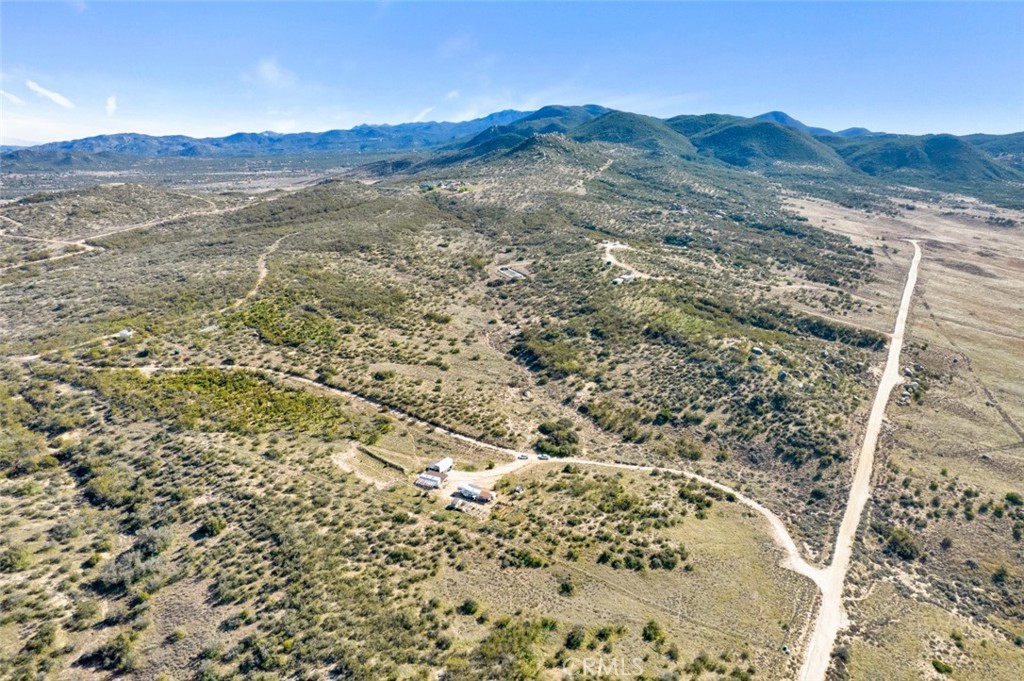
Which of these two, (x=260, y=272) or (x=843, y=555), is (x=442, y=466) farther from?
(x=260, y=272)

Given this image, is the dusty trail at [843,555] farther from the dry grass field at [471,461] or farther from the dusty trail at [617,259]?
the dusty trail at [617,259]

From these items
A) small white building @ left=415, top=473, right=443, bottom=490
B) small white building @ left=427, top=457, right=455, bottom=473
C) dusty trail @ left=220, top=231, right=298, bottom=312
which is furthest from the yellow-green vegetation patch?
dusty trail @ left=220, top=231, right=298, bottom=312

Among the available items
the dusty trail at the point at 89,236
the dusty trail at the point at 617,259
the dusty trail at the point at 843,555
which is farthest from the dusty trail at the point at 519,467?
the dusty trail at the point at 89,236

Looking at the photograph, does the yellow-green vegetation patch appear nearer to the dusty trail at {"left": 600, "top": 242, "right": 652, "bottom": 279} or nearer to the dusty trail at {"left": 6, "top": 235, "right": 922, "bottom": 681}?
the dusty trail at {"left": 6, "top": 235, "right": 922, "bottom": 681}

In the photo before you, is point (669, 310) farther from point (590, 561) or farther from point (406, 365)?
point (590, 561)
